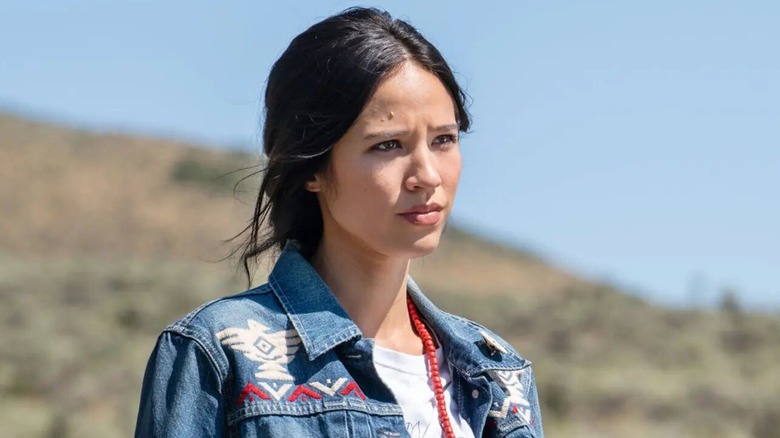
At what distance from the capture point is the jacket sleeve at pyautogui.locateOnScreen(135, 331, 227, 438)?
107 inches

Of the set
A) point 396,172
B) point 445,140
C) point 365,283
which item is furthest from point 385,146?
point 365,283

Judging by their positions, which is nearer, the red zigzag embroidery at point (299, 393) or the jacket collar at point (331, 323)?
the red zigzag embroidery at point (299, 393)

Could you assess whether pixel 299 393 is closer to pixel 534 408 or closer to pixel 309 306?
pixel 309 306

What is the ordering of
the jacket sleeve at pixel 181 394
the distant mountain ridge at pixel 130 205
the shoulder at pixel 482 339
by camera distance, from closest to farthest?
1. the jacket sleeve at pixel 181 394
2. the shoulder at pixel 482 339
3. the distant mountain ridge at pixel 130 205

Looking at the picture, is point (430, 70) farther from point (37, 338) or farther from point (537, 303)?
point (537, 303)

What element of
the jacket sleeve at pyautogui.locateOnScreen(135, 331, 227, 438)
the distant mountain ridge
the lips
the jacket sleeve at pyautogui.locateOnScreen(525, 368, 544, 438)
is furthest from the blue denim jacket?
the distant mountain ridge

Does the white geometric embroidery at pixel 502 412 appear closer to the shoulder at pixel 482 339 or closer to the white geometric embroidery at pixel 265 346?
the shoulder at pixel 482 339

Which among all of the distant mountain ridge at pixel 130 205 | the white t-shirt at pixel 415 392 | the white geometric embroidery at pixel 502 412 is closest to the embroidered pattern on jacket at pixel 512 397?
the white geometric embroidery at pixel 502 412

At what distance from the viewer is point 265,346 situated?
2.86 meters

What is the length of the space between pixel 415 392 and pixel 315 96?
26.4 inches

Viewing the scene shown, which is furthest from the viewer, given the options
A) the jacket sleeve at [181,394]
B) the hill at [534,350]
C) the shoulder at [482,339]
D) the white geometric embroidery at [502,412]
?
the hill at [534,350]

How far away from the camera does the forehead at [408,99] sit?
118 inches

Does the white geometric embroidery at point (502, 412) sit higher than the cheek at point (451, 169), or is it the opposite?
the cheek at point (451, 169)

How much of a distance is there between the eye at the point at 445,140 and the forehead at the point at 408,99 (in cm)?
4
